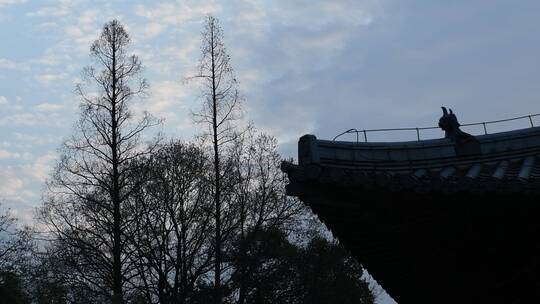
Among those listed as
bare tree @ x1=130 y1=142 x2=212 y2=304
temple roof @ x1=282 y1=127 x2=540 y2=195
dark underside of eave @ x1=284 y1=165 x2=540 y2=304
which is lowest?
dark underside of eave @ x1=284 y1=165 x2=540 y2=304

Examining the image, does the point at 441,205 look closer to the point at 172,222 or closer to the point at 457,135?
the point at 457,135

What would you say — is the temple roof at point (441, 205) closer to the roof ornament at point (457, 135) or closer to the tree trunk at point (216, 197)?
the roof ornament at point (457, 135)

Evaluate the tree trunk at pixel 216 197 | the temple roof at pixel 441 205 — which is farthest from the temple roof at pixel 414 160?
the tree trunk at pixel 216 197

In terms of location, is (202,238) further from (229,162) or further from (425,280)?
(425,280)

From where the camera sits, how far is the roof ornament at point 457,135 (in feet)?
25.9

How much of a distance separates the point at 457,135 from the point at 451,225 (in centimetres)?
208

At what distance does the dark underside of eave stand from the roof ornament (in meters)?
1.50

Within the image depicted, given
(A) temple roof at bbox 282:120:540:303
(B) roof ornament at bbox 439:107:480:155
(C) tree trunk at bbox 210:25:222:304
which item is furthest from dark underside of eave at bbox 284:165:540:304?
(C) tree trunk at bbox 210:25:222:304

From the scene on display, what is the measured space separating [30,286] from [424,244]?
19.5 meters

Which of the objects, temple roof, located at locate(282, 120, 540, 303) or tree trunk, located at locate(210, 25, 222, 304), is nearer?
temple roof, located at locate(282, 120, 540, 303)

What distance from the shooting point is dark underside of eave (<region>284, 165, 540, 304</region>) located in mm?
5879

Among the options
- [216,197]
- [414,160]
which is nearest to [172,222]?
[216,197]

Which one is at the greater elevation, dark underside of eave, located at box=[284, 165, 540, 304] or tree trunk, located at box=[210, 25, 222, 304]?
tree trunk, located at box=[210, 25, 222, 304]

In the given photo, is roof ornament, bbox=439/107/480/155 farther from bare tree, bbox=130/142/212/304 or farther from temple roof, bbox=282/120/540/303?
bare tree, bbox=130/142/212/304
